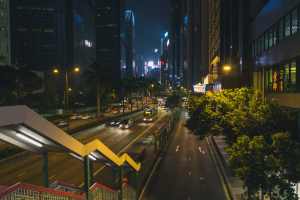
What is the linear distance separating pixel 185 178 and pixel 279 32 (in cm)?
1420

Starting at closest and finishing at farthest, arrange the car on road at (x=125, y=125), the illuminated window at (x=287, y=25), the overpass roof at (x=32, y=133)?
1. the overpass roof at (x=32, y=133)
2. the illuminated window at (x=287, y=25)
3. the car on road at (x=125, y=125)

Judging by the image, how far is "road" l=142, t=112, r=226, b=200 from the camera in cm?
3045

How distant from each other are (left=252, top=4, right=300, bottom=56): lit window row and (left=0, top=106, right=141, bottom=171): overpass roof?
1676 centimetres

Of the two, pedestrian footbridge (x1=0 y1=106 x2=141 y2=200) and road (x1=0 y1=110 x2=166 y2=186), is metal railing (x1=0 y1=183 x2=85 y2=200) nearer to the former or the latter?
pedestrian footbridge (x1=0 y1=106 x2=141 y2=200)

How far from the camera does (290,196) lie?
55.0 feet

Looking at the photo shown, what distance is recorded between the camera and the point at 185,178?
37031mm

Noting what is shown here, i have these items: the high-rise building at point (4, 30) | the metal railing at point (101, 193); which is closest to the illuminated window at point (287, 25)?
the metal railing at point (101, 193)

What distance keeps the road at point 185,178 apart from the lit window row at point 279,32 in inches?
463

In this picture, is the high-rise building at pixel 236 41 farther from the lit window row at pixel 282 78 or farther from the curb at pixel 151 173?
the curb at pixel 151 173

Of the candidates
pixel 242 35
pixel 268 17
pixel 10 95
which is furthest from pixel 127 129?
pixel 268 17

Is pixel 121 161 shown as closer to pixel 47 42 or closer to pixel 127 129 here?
pixel 127 129

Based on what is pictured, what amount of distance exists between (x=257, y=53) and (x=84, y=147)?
35666 millimetres

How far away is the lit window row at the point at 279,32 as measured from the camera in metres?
25.8

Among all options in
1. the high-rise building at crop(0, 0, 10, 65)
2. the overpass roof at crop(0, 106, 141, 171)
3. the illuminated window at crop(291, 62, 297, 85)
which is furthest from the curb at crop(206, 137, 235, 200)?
the high-rise building at crop(0, 0, 10, 65)
